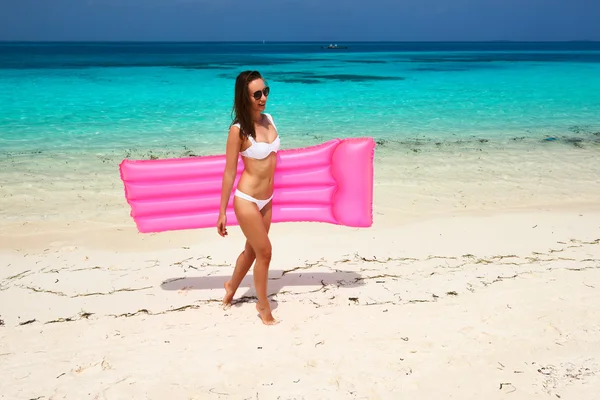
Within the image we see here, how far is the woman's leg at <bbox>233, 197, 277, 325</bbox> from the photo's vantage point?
118 inches

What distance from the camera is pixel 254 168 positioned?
2.98m

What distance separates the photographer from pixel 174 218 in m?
3.42

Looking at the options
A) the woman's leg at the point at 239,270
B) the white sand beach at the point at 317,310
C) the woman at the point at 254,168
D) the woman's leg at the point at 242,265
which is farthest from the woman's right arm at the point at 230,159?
the white sand beach at the point at 317,310

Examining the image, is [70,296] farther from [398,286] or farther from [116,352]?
[398,286]

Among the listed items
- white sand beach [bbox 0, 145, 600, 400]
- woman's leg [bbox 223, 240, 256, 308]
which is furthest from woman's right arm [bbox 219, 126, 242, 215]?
white sand beach [bbox 0, 145, 600, 400]

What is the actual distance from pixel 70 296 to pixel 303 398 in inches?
78.8

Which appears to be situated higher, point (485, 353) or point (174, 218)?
point (174, 218)

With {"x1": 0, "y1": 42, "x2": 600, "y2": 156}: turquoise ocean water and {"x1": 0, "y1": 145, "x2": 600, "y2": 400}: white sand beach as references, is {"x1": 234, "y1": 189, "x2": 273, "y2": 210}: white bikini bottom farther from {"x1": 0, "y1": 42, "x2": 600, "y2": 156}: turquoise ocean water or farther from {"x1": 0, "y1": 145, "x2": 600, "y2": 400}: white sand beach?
{"x1": 0, "y1": 42, "x2": 600, "y2": 156}: turquoise ocean water

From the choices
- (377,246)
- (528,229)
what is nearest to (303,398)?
(377,246)

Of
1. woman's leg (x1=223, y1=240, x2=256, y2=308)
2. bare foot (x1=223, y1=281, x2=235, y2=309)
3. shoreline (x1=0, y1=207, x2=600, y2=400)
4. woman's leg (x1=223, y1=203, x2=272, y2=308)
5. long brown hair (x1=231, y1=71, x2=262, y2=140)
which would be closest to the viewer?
shoreline (x1=0, y1=207, x2=600, y2=400)

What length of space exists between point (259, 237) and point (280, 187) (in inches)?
20.1

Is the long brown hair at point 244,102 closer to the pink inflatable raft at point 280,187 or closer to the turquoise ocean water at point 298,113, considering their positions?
the pink inflatable raft at point 280,187

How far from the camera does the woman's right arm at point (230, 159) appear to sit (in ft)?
9.38

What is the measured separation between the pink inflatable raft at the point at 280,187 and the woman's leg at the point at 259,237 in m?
0.33
